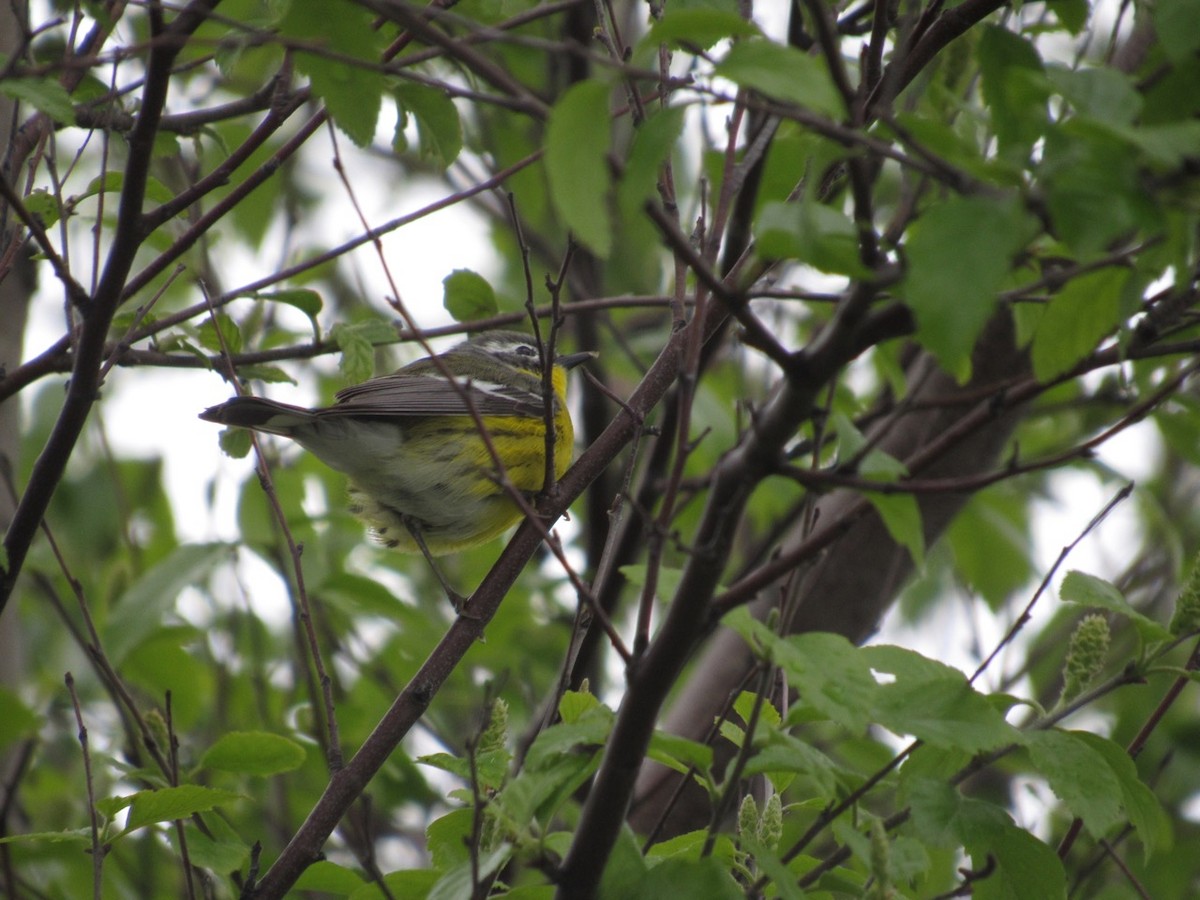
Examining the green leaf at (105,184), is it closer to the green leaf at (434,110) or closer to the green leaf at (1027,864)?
the green leaf at (434,110)

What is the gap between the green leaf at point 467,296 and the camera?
3830 millimetres

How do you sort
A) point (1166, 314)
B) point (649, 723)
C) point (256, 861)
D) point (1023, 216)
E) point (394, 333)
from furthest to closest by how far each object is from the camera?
point (394, 333), point (256, 861), point (649, 723), point (1166, 314), point (1023, 216)

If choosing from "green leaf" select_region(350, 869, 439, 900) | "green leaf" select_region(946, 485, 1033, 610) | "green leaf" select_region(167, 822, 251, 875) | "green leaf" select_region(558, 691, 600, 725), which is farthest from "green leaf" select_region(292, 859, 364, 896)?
"green leaf" select_region(946, 485, 1033, 610)

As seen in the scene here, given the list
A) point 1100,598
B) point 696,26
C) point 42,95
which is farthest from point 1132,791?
point 42,95

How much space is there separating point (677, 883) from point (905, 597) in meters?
5.59

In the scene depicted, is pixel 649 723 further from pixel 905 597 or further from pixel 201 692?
pixel 905 597

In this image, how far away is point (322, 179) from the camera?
1020 centimetres

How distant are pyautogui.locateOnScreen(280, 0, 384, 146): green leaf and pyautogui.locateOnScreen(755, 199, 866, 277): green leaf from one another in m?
0.90

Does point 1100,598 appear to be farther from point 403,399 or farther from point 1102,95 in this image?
point 403,399

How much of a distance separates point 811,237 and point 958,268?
210 mm

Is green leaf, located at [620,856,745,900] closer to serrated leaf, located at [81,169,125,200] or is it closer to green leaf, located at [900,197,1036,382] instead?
green leaf, located at [900,197,1036,382]

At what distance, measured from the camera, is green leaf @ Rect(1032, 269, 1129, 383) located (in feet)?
6.17

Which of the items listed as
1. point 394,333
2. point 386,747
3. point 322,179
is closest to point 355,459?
point 394,333

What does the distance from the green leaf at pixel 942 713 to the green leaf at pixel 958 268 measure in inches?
31.5
